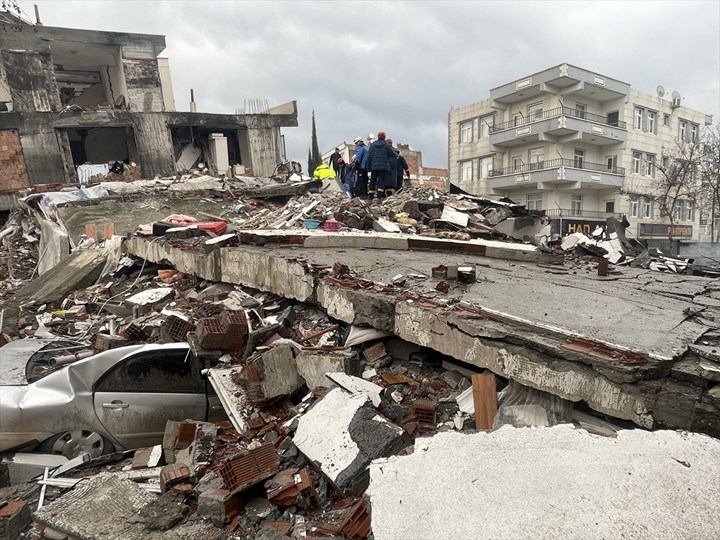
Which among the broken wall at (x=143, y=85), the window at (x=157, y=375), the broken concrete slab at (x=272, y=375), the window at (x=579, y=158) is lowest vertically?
the window at (x=157, y=375)

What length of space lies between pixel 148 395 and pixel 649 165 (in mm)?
35546

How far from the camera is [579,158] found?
91.6 feet

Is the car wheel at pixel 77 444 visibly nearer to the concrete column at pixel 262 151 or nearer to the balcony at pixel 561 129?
the concrete column at pixel 262 151

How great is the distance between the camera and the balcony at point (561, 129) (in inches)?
999

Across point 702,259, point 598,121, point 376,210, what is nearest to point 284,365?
point 376,210

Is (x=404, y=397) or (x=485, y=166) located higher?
(x=485, y=166)

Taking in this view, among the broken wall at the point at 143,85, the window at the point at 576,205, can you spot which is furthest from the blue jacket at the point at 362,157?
the window at the point at 576,205

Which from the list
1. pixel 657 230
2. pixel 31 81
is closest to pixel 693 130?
pixel 657 230

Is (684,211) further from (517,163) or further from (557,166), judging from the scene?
(517,163)

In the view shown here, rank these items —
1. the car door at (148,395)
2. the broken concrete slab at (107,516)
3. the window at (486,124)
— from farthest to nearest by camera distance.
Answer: the window at (486,124) → the car door at (148,395) → the broken concrete slab at (107,516)

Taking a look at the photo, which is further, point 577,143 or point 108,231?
point 577,143

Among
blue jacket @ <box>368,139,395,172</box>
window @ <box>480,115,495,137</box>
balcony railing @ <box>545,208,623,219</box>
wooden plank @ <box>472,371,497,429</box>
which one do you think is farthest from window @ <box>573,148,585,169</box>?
wooden plank @ <box>472,371,497,429</box>

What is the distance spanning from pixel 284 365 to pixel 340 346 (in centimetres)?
53

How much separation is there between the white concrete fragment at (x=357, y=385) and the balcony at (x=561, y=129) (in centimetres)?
2660
